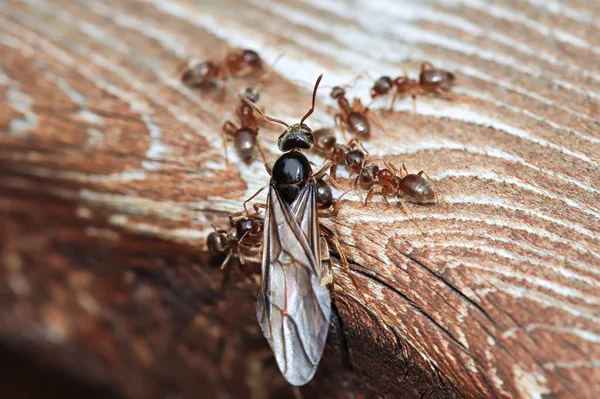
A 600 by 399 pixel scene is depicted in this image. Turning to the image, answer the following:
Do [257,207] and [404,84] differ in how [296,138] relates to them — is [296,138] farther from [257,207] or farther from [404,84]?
[404,84]

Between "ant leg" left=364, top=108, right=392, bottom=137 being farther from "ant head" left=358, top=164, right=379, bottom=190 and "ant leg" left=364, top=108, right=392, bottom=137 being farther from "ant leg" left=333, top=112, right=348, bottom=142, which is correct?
"ant head" left=358, top=164, right=379, bottom=190

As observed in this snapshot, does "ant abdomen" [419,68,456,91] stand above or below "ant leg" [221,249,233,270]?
above

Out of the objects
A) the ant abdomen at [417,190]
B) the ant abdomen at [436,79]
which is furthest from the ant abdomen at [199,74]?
the ant abdomen at [417,190]

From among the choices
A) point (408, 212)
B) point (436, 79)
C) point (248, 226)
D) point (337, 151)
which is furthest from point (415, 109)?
point (248, 226)

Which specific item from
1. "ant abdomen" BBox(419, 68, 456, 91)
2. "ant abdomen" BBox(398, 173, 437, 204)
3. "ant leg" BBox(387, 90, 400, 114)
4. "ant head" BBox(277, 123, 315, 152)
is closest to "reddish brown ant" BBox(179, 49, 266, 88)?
"ant head" BBox(277, 123, 315, 152)

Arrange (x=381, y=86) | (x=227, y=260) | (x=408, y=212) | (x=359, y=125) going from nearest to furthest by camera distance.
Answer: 1. (x=408, y=212)
2. (x=227, y=260)
3. (x=359, y=125)
4. (x=381, y=86)

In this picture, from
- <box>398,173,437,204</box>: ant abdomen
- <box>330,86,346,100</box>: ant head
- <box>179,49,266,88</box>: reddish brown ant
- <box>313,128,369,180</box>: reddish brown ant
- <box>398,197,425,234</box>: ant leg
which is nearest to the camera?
<box>398,197,425,234</box>: ant leg
